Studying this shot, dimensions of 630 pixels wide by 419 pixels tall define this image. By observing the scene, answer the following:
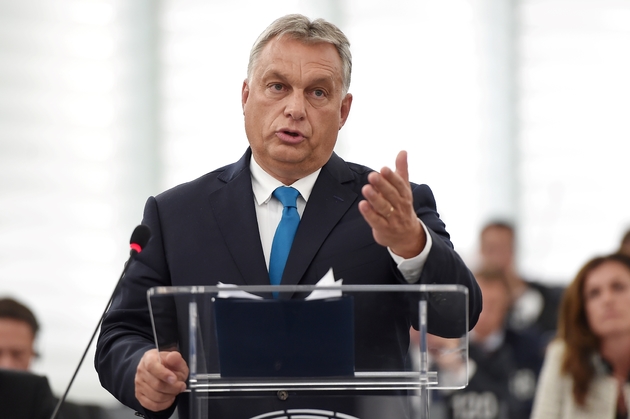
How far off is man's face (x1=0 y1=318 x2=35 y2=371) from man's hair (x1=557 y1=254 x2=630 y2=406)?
230cm

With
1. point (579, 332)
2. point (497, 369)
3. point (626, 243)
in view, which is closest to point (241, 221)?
point (579, 332)

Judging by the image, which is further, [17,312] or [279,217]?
[17,312]

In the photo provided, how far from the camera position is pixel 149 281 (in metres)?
2.44

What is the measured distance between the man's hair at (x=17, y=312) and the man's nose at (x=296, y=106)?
216 cm

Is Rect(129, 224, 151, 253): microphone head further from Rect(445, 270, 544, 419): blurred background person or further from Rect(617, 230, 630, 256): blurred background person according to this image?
Rect(617, 230, 630, 256): blurred background person

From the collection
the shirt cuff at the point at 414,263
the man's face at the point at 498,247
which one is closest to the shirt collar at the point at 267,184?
the shirt cuff at the point at 414,263

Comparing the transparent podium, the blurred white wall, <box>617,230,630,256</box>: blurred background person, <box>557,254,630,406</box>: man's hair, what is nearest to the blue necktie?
the transparent podium

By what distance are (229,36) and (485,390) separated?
Answer: 3.43m

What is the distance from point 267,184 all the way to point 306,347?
26.4 inches

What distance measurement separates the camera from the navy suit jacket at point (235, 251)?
227 centimetres

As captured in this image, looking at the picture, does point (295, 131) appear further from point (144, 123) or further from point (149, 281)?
point (144, 123)

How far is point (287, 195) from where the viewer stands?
248 centimetres

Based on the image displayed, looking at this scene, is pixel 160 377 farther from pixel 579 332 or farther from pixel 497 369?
pixel 497 369

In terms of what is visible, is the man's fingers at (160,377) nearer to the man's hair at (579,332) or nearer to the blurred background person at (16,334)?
the blurred background person at (16,334)
